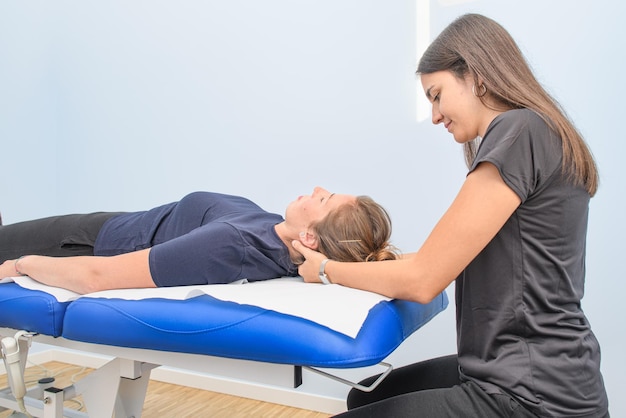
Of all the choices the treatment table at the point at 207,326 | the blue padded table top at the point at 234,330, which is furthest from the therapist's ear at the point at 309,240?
the blue padded table top at the point at 234,330

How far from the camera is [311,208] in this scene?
1374mm

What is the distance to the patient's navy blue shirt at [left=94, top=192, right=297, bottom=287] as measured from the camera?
3.84 feet

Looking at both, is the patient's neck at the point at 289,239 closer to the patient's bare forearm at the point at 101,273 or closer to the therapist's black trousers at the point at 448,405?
the patient's bare forearm at the point at 101,273

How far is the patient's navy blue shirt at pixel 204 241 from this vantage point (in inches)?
46.1

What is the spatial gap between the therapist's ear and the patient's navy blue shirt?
0.19 ft

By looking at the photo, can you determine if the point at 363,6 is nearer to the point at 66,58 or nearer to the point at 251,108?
the point at 251,108

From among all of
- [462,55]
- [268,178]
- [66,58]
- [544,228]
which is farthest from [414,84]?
[66,58]

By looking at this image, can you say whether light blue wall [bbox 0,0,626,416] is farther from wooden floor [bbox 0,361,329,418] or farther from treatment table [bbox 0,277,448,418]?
treatment table [bbox 0,277,448,418]

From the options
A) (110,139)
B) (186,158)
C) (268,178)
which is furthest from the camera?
(110,139)

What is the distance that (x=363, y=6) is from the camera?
2189 millimetres

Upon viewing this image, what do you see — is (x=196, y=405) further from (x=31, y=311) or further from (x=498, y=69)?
(x=498, y=69)

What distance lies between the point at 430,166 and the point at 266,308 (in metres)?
1.36

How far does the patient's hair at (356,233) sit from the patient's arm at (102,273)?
432 mm

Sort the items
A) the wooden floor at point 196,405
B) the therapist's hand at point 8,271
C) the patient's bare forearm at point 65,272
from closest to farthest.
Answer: the patient's bare forearm at point 65,272, the therapist's hand at point 8,271, the wooden floor at point 196,405
